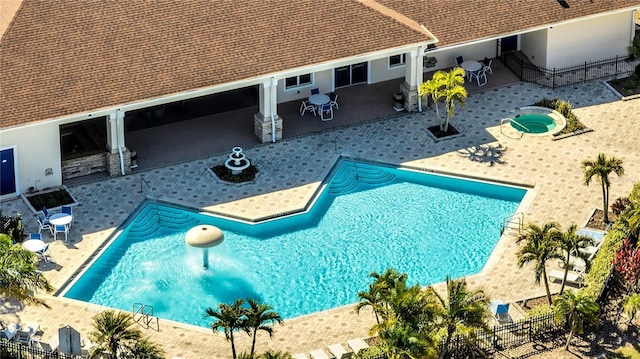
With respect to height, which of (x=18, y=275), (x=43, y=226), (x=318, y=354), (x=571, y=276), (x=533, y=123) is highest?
(x=533, y=123)

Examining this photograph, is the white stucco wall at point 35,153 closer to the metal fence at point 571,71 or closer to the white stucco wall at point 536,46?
the metal fence at point 571,71

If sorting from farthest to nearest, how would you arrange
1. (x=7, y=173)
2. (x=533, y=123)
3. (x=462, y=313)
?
(x=533, y=123), (x=7, y=173), (x=462, y=313)

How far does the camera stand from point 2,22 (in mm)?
59000

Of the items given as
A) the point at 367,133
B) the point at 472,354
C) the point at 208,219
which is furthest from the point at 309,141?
the point at 472,354

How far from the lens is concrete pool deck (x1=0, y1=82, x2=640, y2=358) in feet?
167

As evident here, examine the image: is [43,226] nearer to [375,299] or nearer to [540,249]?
[375,299]

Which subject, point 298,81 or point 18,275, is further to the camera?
point 298,81

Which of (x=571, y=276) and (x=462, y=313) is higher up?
(x=571, y=276)

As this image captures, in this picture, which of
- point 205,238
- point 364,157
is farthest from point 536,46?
point 205,238

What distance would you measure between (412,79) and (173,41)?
1116 centimetres

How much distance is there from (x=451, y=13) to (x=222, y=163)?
12836 millimetres

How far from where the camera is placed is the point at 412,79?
64688 millimetres

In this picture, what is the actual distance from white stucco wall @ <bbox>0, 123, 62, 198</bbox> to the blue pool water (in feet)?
13.6

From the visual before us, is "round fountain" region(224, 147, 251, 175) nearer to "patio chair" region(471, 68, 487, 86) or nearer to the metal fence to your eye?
"patio chair" region(471, 68, 487, 86)
